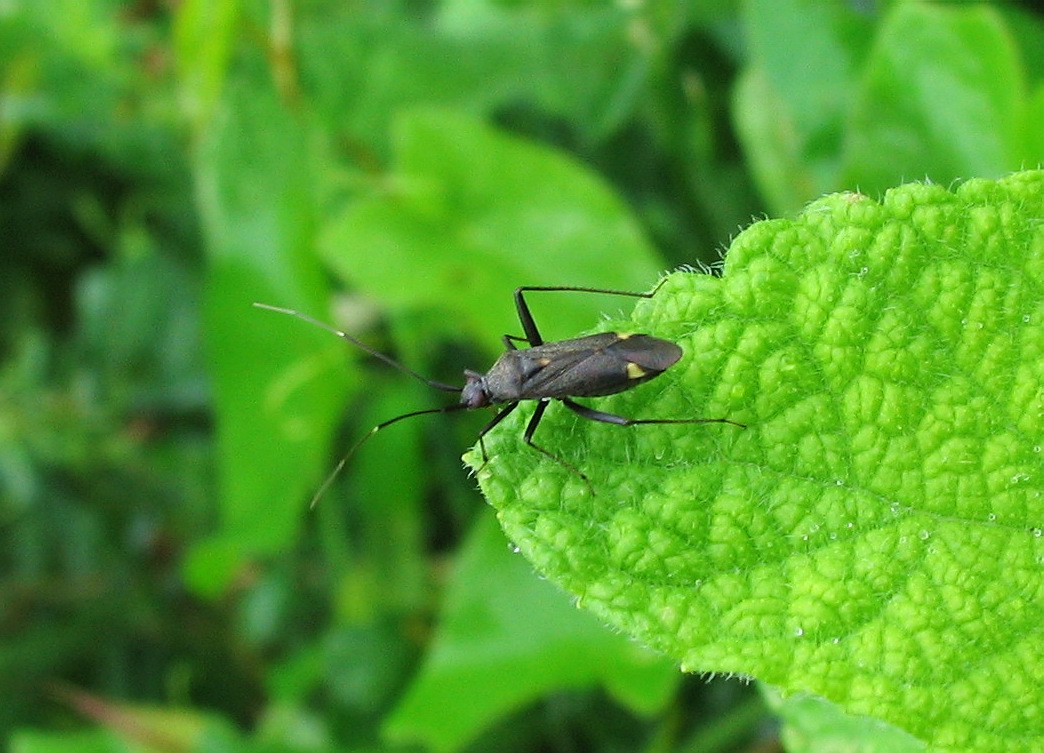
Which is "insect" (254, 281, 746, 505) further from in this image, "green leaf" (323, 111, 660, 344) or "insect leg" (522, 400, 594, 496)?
"green leaf" (323, 111, 660, 344)

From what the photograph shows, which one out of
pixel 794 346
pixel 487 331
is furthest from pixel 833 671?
pixel 487 331

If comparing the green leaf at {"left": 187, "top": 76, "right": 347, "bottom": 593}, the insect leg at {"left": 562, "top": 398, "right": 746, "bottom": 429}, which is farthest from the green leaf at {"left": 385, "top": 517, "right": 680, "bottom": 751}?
the insect leg at {"left": 562, "top": 398, "right": 746, "bottom": 429}

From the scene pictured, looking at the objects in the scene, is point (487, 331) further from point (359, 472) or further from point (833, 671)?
point (833, 671)

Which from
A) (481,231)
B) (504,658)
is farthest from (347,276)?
(504,658)

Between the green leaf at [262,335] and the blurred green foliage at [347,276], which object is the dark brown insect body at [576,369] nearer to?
the blurred green foliage at [347,276]

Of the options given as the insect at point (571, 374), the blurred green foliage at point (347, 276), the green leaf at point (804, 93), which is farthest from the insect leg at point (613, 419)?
the green leaf at point (804, 93)

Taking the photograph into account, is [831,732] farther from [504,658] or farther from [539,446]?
[504,658]
